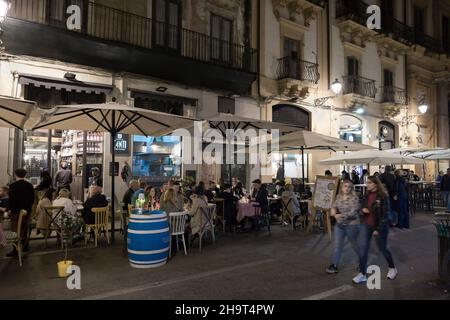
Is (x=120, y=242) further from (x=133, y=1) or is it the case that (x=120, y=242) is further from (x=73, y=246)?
(x=133, y=1)

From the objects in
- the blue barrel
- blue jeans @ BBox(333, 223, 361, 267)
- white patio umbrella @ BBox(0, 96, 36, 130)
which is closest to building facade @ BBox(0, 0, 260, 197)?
white patio umbrella @ BBox(0, 96, 36, 130)

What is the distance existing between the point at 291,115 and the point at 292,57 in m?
2.71

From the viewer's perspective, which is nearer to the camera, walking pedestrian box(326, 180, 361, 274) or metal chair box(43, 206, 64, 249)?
walking pedestrian box(326, 180, 361, 274)

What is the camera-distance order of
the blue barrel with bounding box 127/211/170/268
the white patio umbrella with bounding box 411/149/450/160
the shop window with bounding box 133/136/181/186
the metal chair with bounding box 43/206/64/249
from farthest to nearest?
the white patio umbrella with bounding box 411/149/450/160 < the shop window with bounding box 133/136/181/186 < the metal chair with bounding box 43/206/64/249 < the blue barrel with bounding box 127/211/170/268

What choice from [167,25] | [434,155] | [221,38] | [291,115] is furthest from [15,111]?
[434,155]

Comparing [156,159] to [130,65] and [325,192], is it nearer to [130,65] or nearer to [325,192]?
[130,65]

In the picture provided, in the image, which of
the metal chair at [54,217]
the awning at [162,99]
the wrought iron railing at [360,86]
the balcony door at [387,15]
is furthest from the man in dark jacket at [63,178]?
the balcony door at [387,15]

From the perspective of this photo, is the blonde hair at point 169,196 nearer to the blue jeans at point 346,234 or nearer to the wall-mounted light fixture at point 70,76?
the blue jeans at point 346,234

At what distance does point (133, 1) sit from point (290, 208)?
872 cm

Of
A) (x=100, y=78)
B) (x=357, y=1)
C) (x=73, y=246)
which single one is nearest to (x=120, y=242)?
(x=73, y=246)

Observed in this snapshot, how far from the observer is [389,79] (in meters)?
22.1

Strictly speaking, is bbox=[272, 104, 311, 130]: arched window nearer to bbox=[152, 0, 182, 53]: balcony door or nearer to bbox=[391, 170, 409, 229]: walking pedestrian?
bbox=[152, 0, 182, 53]: balcony door

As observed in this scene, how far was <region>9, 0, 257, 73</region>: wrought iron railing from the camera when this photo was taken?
1046 cm

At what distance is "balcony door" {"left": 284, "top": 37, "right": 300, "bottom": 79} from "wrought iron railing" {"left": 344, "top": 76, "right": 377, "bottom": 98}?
3.55 m
